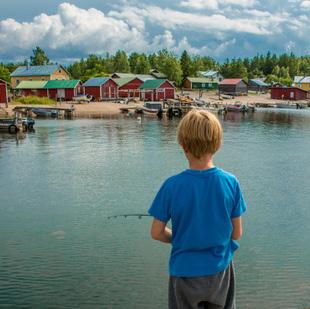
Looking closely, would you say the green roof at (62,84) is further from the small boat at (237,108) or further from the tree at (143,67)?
the tree at (143,67)

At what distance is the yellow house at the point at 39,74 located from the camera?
93738mm

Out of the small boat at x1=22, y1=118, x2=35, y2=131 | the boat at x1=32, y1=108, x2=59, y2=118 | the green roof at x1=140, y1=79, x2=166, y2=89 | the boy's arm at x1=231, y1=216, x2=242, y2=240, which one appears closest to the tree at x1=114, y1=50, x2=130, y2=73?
the green roof at x1=140, y1=79, x2=166, y2=89

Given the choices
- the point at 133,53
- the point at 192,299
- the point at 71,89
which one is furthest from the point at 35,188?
the point at 133,53

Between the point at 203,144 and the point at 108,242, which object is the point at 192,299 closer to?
the point at 203,144

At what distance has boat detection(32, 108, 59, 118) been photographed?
66.6 m

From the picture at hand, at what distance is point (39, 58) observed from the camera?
150m

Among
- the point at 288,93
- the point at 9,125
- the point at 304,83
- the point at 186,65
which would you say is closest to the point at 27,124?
the point at 9,125

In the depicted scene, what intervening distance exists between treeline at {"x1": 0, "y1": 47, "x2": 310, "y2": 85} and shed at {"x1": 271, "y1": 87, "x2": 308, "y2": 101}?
25.1 metres

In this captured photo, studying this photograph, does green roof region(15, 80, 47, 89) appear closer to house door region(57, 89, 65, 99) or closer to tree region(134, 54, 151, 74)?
house door region(57, 89, 65, 99)

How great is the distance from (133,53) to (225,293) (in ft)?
525

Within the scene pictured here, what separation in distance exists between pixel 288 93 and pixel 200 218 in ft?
399

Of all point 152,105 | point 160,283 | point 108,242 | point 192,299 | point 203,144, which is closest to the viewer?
point 203,144

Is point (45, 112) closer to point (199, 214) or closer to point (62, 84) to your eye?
point (62, 84)

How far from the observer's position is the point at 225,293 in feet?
11.0
